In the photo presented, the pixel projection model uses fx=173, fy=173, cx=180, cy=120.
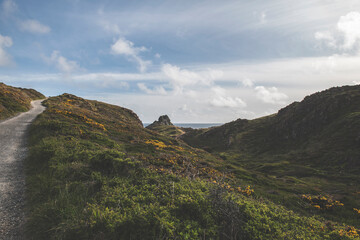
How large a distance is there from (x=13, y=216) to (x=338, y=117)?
91.2 m

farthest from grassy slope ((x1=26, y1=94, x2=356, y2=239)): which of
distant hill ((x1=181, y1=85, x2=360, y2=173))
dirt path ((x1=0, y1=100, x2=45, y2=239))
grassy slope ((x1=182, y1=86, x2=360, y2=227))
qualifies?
distant hill ((x1=181, y1=85, x2=360, y2=173))

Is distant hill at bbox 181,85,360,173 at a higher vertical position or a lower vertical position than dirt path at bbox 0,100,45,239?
higher

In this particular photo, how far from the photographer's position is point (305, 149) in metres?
63.0

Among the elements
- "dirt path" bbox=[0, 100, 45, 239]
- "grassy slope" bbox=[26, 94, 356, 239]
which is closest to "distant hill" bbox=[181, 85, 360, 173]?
"grassy slope" bbox=[26, 94, 356, 239]

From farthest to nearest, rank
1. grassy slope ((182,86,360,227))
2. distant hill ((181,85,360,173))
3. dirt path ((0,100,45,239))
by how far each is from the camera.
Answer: distant hill ((181,85,360,173)) → grassy slope ((182,86,360,227)) → dirt path ((0,100,45,239))

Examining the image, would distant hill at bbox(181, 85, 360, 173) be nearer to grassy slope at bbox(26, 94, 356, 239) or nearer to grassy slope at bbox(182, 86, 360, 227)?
grassy slope at bbox(182, 86, 360, 227)

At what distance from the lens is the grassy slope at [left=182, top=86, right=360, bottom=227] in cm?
2678

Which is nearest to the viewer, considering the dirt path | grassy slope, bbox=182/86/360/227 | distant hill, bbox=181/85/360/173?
the dirt path

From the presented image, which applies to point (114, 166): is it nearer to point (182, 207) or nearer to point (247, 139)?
point (182, 207)

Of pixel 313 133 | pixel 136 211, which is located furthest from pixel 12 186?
pixel 313 133

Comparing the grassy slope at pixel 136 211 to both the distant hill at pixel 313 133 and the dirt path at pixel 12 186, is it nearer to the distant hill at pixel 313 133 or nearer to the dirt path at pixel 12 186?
the dirt path at pixel 12 186

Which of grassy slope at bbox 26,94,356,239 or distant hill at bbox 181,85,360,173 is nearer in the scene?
grassy slope at bbox 26,94,356,239

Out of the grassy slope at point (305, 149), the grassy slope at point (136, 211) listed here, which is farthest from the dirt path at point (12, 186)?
the grassy slope at point (305, 149)

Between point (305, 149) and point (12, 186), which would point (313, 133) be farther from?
point (12, 186)
